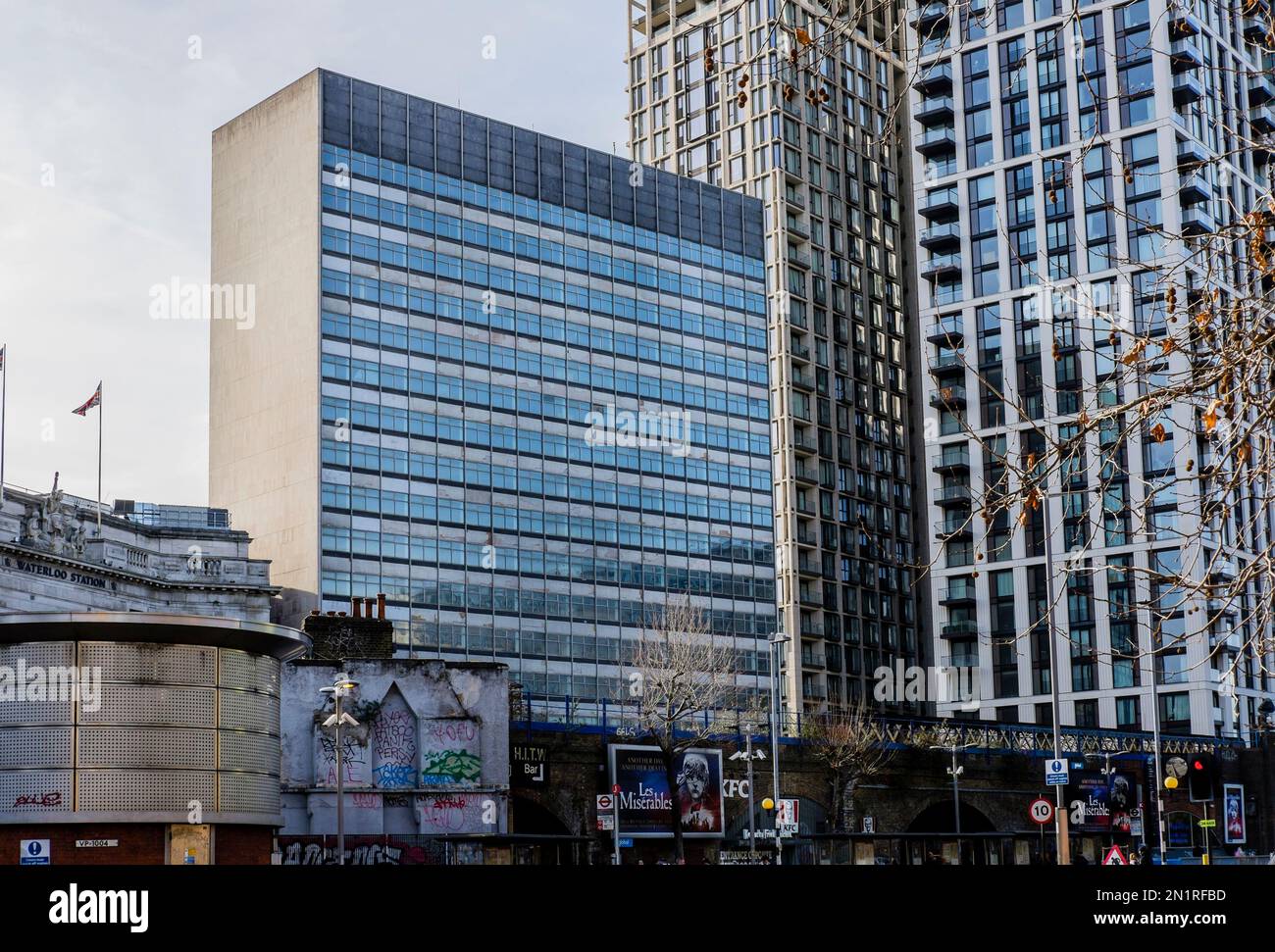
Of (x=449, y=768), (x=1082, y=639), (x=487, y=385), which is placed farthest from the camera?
(x=487, y=385)

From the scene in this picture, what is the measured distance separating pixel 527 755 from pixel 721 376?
99.9 meters

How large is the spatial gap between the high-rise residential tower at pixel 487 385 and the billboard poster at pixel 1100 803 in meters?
63.7

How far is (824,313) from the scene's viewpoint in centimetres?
16650

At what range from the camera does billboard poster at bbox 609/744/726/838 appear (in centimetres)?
5656

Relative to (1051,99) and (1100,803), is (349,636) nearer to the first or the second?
(1100,803)

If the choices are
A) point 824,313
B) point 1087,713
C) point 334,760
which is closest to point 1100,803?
point 334,760

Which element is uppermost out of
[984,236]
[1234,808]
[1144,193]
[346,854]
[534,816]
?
[1144,193]

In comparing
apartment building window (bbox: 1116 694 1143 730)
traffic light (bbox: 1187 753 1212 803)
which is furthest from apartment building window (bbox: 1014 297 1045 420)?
traffic light (bbox: 1187 753 1212 803)

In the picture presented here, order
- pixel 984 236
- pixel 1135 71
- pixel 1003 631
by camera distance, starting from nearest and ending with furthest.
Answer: pixel 1003 631
pixel 1135 71
pixel 984 236

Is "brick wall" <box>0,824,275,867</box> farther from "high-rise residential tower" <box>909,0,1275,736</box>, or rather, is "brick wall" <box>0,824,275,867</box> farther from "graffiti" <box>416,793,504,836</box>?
"high-rise residential tower" <box>909,0,1275,736</box>

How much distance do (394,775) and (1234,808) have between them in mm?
49991

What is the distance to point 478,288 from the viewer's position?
138000 millimetres

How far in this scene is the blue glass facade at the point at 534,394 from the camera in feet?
427

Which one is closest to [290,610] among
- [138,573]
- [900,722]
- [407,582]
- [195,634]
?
[407,582]
